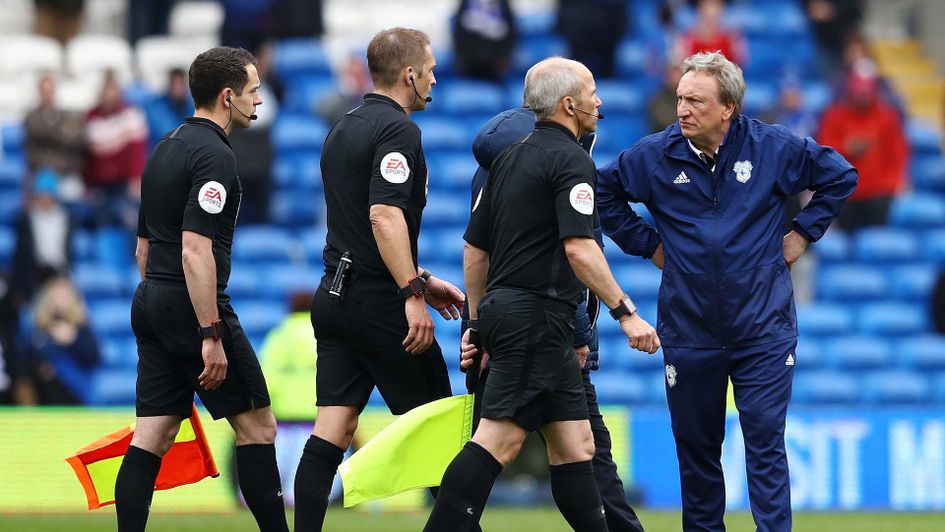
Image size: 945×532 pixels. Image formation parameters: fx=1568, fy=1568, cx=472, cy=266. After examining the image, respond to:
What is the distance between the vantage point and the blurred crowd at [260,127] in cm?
1327

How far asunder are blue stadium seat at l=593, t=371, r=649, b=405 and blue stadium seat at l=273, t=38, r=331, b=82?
4842 millimetres

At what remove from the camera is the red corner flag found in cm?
727

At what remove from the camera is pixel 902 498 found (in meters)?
11.6

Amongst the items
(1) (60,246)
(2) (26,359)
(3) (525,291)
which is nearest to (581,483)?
(3) (525,291)

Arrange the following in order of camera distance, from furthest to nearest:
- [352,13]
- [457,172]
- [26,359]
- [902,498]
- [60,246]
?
[352,13] → [457,172] → [60,246] → [26,359] → [902,498]

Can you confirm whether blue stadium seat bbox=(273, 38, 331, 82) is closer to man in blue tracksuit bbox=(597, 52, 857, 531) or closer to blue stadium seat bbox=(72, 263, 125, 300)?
blue stadium seat bbox=(72, 263, 125, 300)

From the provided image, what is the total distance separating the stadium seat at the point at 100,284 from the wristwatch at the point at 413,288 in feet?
26.8

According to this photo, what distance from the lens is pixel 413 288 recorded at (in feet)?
21.7

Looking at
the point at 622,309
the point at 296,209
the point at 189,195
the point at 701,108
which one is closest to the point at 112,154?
the point at 296,209

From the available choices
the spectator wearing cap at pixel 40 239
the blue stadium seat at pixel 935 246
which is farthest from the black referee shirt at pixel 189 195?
the blue stadium seat at pixel 935 246

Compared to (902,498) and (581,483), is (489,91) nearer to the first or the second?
(902,498)

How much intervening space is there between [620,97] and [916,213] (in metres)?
3.11

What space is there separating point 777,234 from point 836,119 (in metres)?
8.35

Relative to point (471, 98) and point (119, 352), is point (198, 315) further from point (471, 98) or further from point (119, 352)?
point (471, 98)
